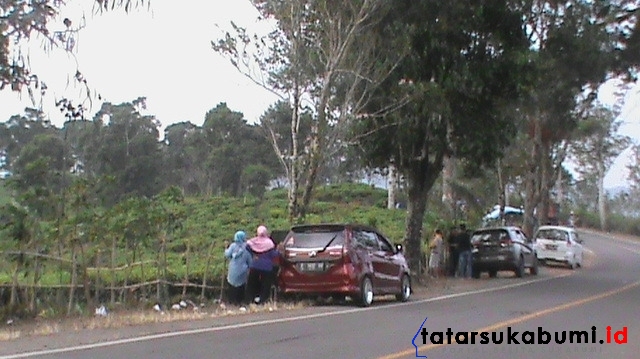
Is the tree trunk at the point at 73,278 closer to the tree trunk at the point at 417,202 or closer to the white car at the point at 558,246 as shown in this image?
the tree trunk at the point at 417,202

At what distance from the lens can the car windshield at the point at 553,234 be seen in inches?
1415

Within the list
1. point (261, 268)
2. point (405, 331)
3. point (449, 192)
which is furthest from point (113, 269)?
point (449, 192)

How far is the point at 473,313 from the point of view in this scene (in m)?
16.5

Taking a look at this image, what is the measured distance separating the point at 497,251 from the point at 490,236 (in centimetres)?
68

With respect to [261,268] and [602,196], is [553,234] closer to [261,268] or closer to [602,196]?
[261,268]

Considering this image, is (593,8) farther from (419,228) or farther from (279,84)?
(279,84)

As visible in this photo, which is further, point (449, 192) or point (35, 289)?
point (449, 192)

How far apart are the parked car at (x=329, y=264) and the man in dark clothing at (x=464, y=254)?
1031cm

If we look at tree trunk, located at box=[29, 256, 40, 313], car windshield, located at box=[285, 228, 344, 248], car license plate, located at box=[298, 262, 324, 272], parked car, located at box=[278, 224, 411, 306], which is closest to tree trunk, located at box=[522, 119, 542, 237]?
parked car, located at box=[278, 224, 411, 306]

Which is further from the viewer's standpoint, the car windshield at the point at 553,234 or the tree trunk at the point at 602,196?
the tree trunk at the point at 602,196

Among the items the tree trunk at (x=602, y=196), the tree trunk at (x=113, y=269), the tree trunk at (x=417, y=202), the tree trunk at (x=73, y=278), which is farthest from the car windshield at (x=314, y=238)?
the tree trunk at (x=602, y=196)

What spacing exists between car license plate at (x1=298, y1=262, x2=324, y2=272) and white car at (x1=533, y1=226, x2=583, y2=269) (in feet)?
67.3

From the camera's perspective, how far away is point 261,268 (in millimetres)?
17203

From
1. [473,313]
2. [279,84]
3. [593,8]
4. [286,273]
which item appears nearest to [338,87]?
[279,84]
